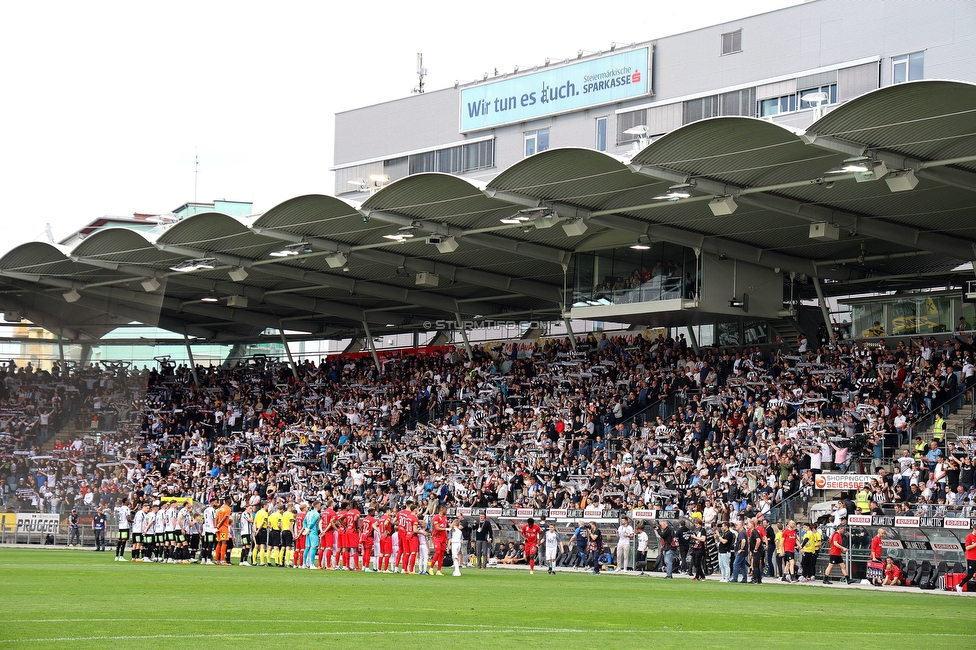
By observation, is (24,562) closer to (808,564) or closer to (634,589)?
(634,589)

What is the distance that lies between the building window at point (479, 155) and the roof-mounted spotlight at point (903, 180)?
31929 millimetres

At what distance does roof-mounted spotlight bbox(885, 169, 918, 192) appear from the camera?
22.6m

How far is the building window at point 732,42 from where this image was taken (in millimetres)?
45562

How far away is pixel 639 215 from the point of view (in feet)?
95.4

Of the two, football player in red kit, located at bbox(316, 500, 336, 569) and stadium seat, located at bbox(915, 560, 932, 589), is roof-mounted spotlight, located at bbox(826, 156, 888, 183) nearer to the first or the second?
stadium seat, located at bbox(915, 560, 932, 589)

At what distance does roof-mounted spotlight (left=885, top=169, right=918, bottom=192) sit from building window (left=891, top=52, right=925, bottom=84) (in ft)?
65.0

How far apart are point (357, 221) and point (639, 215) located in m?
7.03

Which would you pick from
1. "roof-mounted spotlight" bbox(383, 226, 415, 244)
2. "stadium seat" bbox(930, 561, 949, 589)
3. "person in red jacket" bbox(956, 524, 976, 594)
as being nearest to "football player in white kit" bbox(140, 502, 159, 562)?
"roof-mounted spotlight" bbox(383, 226, 415, 244)

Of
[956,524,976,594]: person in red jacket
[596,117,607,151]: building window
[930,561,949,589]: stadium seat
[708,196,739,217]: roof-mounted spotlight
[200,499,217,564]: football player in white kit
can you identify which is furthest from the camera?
[596,117,607,151]: building window

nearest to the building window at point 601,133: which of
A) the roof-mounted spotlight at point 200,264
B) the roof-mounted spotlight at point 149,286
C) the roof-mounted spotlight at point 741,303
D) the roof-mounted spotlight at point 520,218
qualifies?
the roof-mounted spotlight at point 741,303

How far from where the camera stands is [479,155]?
2137 inches

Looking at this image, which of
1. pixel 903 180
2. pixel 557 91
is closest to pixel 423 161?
pixel 557 91

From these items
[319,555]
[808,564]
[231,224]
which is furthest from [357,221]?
[808,564]

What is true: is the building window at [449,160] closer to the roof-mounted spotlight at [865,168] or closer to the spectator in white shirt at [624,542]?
the spectator in white shirt at [624,542]
